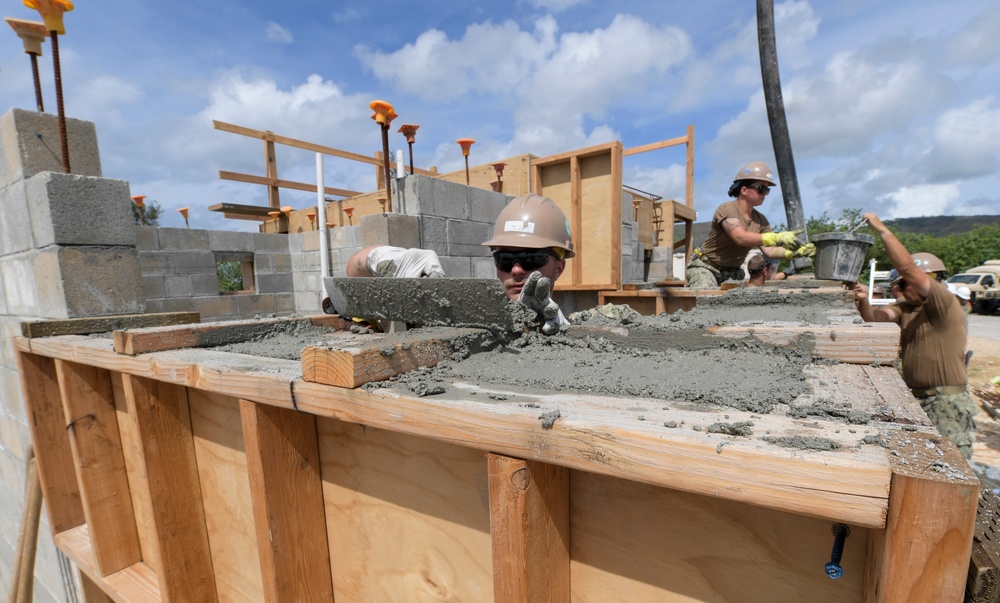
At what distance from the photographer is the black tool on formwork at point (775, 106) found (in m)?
6.21

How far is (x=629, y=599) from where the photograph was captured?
1.07 meters

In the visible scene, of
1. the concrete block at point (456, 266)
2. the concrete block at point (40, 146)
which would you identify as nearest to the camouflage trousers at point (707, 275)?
the concrete block at point (456, 266)

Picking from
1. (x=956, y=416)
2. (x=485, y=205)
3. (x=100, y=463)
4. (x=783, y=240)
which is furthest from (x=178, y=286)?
(x=956, y=416)

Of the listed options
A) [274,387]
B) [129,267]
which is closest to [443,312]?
[274,387]

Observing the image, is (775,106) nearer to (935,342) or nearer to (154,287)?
(935,342)

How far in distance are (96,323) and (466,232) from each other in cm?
338

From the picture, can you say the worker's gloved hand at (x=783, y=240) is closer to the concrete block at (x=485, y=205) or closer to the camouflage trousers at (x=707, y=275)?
the camouflage trousers at (x=707, y=275)

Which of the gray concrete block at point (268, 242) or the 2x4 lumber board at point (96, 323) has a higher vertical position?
the gray concrete block at point (268, 242)

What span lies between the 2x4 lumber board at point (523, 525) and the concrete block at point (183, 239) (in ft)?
21.2

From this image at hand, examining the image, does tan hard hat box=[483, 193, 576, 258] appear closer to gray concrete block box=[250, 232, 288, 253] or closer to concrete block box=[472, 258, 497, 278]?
concrete block box=[472, 258, 497, 278]

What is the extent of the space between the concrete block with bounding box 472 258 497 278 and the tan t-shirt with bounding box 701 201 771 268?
282 centimetres

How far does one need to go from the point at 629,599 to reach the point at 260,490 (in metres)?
1.14

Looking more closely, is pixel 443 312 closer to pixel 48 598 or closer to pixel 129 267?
pixel 129 267

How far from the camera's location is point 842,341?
1.38m
